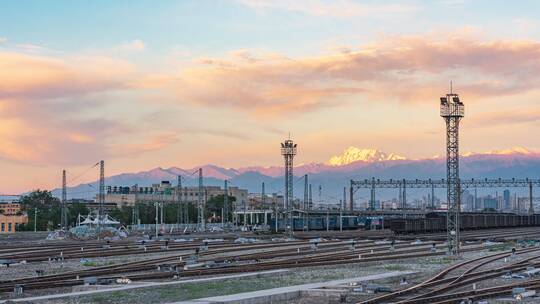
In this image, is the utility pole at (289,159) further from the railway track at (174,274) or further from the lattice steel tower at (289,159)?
the railway track at (174,274)

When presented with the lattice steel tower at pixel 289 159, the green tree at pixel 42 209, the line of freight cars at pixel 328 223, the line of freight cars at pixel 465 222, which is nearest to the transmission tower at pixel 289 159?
the lattice steel tower at pixel 289 159

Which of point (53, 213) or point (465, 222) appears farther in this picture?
point (53, 213)

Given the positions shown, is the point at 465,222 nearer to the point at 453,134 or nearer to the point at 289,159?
the point at 289,159

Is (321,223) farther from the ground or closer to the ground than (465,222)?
closer to the ground

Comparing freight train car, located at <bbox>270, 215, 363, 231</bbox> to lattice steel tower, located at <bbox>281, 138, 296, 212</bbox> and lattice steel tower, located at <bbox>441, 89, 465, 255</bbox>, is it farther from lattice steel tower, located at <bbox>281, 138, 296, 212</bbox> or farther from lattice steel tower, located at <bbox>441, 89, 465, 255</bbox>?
lattice steel tower, located at <bbox>441, 89, 465, 255</bbox>

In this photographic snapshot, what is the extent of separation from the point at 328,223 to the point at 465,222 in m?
25.4

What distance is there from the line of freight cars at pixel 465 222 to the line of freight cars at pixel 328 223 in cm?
559

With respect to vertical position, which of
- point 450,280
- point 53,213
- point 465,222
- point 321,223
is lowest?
point 450,280

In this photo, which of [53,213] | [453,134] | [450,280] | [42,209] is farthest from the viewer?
[42,209]

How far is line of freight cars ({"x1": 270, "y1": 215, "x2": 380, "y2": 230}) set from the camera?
13600cm

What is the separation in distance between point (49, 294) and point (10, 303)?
5.31 m

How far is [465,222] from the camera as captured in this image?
419 ft

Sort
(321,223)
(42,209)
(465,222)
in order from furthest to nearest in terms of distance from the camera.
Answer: (42,209) → (321,223) → (465,222)

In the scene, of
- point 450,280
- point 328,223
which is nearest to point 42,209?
point 328,223
